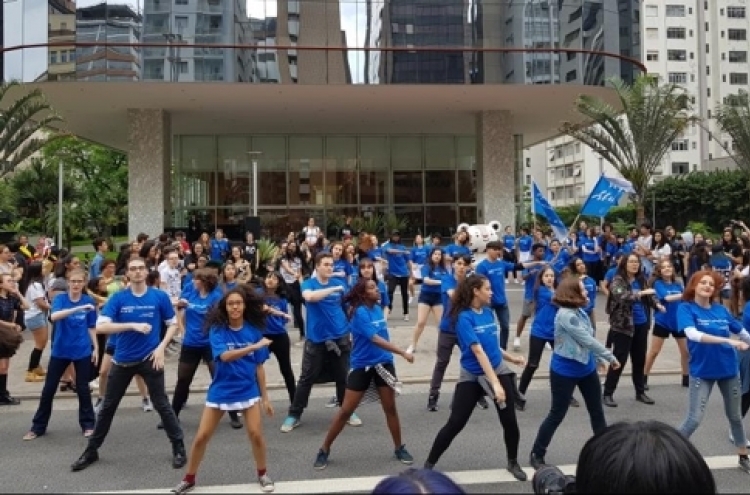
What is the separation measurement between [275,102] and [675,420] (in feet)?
66.8

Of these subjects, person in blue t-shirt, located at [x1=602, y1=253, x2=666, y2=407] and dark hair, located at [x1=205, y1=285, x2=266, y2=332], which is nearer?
dark hair, located at [x1=205, y1=285, x2=266, y2=332]

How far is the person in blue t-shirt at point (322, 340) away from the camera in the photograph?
6.68 m

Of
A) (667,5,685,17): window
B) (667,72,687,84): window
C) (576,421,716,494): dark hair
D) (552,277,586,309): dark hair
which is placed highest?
(667,5,685,17): window

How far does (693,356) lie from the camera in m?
5.54

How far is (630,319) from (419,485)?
21.7 ft

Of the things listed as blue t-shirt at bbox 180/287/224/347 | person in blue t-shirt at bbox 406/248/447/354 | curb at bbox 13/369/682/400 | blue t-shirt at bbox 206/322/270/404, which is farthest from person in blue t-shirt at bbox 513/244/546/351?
blue t-shirt at bbox 206/322/270/404

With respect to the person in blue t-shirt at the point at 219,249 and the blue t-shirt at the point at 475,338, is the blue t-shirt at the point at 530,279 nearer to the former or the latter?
the blue t-shirt at the point at 475,338

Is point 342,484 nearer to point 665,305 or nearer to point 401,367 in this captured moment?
point 401,367

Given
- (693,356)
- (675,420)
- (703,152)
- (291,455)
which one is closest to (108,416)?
(291,455)

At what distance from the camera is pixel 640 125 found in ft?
67.3

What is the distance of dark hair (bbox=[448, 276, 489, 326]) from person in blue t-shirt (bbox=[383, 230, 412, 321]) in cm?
827

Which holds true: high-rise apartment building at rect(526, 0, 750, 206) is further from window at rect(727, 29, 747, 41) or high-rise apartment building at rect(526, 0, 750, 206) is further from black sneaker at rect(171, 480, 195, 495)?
black sneaker at rect(171, 480, 195, 495)

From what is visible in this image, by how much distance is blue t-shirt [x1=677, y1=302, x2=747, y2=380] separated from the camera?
5426mm

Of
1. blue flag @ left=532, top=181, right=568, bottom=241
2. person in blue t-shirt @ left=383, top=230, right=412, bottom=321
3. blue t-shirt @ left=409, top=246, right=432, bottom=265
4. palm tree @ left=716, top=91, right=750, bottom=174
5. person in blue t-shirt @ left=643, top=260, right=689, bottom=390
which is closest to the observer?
person in blue t-shirt @ left=643, top=260, right=689, bottom=390
